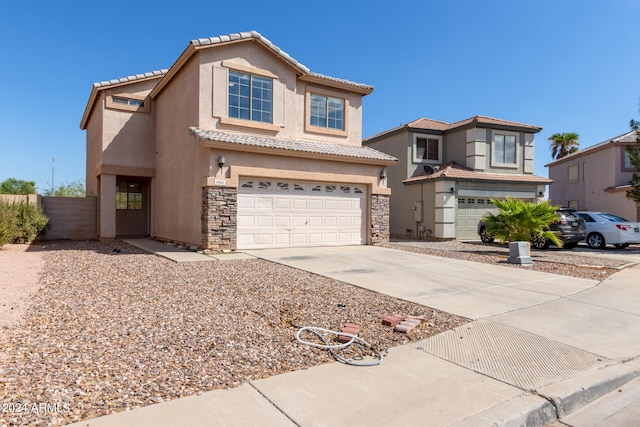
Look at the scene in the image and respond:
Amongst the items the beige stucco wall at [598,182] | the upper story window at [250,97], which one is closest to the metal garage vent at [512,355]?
the upper story window at [250,97]

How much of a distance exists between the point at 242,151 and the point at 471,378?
1033 centimetres

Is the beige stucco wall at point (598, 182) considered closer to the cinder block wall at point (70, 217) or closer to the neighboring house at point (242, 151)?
the neighboring house at point (242, 151)

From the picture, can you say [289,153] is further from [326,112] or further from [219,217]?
[326,112]

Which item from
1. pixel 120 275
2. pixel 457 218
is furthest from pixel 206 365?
pixel 457 218

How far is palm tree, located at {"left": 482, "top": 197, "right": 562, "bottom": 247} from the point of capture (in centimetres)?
1248

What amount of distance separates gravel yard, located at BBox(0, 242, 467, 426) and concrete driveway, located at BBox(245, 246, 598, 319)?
67cm

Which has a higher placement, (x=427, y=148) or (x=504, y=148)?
(x=427, y=148)

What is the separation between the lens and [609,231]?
16734 millimetres

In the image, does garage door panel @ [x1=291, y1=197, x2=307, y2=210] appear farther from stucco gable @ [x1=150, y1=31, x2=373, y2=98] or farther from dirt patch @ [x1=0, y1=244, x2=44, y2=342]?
dirt patch @ [x1=0, y1=244, x2=44, y2=342]

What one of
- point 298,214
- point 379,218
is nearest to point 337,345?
point 298,214

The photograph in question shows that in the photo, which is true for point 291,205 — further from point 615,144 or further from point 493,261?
point 615,144

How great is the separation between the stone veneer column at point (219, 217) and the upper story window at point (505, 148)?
50.1ft

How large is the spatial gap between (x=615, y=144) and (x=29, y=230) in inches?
1192

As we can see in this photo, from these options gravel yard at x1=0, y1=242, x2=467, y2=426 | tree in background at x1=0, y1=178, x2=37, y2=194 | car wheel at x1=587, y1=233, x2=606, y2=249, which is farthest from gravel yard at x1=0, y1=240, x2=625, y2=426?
tree in background at x1=0, y1=178, x2=37, y2=194
